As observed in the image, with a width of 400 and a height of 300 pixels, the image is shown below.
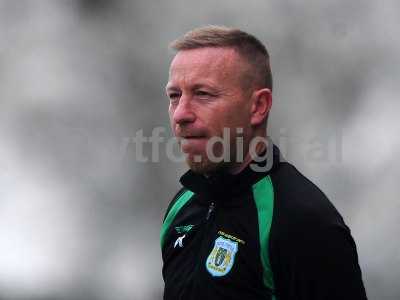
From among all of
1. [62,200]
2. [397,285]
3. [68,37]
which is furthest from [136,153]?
[397,285]

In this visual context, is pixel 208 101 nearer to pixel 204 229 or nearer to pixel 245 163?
pixel 245 163

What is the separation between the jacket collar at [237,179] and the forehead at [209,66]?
25 cm

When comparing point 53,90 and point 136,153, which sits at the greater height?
point 53,90

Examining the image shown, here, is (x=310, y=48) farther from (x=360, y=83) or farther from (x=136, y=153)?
(x=136, y=153)

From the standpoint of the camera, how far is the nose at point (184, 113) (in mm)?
1541

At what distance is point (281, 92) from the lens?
5148 millimetres

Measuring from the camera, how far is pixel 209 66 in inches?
61.2

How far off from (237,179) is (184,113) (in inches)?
9.4

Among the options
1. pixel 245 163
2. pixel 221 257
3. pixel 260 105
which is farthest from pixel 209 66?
pixel 221 257

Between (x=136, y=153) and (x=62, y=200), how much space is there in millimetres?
819

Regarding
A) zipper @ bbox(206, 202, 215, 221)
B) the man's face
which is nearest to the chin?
the man's face

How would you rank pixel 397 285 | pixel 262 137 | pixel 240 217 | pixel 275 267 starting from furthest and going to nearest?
pixel 397 285
pixel 262 137
pixel 240 217
pixel 275 267

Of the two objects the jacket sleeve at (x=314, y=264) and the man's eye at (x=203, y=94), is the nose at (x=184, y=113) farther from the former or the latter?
the jacket sleeve at (x=314, y=264)

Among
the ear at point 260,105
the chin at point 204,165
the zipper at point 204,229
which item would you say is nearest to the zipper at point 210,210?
the zipper at point 204,229
